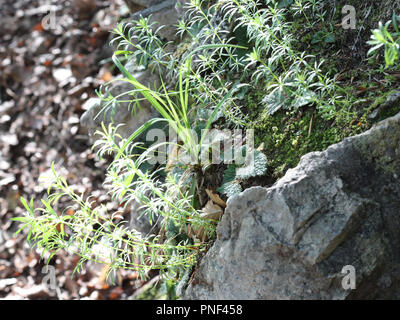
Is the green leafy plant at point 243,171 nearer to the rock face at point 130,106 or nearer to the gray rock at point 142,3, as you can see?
the rock face at point 130,106

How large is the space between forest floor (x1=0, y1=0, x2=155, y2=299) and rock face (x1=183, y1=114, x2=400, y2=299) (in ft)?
5.40

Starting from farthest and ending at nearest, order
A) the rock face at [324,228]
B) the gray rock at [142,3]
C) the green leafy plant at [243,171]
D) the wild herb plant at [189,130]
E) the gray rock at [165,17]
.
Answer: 1. the gray rock at [142,3]
2. the gray rock at [165,17]
3. the green leafy plant at [243,171]
4. the wild herb plant at [189,130]
5. the rock face at [324,228]

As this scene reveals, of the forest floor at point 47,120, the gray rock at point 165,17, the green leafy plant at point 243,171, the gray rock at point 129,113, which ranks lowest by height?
the forest floor at point 47,120

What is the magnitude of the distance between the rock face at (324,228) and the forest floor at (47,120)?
5.40 feet

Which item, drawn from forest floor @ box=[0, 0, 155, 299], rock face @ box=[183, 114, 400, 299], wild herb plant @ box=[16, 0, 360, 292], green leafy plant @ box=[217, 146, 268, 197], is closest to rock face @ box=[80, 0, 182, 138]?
wild herb plant @ box=[16, 0, 360, 292]

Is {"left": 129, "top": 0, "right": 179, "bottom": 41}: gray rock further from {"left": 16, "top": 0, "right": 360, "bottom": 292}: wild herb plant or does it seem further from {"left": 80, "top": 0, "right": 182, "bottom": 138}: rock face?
{"left": 16, "top": 0, "right": 360, "bottom": 292}: wild herb plant

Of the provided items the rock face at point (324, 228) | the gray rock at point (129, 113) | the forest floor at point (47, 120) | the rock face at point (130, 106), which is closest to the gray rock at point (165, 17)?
the rock face at point (130, 106)

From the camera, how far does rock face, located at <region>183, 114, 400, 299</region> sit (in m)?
1.64

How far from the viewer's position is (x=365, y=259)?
5.36ft

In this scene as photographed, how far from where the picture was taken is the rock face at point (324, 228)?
5.38 ft

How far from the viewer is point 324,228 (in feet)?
5.45
